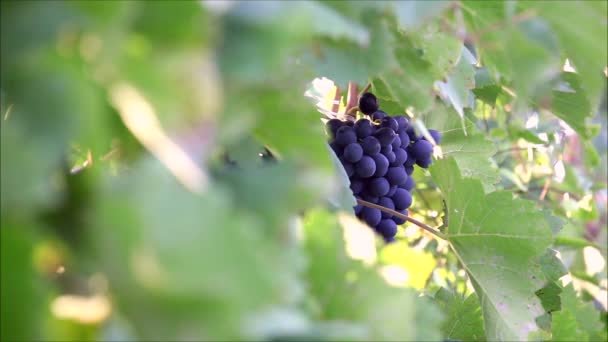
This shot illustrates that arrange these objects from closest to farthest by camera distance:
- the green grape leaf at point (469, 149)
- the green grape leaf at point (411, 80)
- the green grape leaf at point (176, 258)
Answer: the green grape leaf at point (176, 258)
the green grape leaf at point (411, 80)
the green grape leaf at point (469, 149)

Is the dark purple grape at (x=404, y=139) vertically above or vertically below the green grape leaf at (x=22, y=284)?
below

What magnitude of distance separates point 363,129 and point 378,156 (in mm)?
39

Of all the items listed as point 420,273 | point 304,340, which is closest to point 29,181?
point 304,340

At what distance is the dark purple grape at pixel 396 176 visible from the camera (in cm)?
95

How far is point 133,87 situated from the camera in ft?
0.75

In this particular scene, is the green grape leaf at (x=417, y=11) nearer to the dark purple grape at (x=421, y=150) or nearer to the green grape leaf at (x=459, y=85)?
the green grape leaf at (x=459, y=85)

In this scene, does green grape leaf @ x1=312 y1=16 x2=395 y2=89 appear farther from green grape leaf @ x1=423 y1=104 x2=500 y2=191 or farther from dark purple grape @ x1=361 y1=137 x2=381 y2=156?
green grape leaf @ x1=423 y1=104 x2=500 y2=191

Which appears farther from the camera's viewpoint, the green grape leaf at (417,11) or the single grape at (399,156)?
the single grape at (399,156)

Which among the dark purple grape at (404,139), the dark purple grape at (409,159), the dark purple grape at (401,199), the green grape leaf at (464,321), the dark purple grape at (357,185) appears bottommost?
the green grape leaf at (464,321)

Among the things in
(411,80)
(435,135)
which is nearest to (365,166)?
(435,135)

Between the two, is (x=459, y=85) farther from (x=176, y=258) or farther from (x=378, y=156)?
(x=176, y=258)

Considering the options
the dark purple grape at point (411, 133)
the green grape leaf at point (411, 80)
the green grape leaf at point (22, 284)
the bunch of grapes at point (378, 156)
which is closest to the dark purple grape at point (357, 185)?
the bunch of grapes at point (378, 156)

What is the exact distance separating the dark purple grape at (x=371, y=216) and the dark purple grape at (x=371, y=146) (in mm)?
71

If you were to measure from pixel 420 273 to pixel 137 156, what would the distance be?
0.22 m
